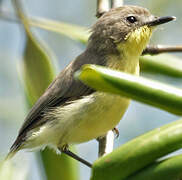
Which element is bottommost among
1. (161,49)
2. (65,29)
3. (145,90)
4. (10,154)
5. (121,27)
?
(145,90)

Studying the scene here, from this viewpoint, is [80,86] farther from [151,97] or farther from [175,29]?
[151,97]

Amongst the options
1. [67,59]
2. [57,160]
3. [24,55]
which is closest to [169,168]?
[57,160]

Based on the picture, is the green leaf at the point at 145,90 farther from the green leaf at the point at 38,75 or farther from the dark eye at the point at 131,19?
the dark eye at the point at 131,19

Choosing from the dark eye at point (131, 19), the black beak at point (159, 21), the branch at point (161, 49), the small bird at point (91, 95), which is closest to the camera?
the branch at point (161, 49)

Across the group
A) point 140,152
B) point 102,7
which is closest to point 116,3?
point 102,7

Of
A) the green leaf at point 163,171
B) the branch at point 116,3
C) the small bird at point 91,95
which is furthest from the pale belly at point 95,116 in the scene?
the green leaf at point 163,171

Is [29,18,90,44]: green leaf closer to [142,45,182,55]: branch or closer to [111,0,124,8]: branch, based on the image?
[142,45,182,55]: branch

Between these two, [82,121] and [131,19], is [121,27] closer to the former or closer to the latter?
[131,19]
